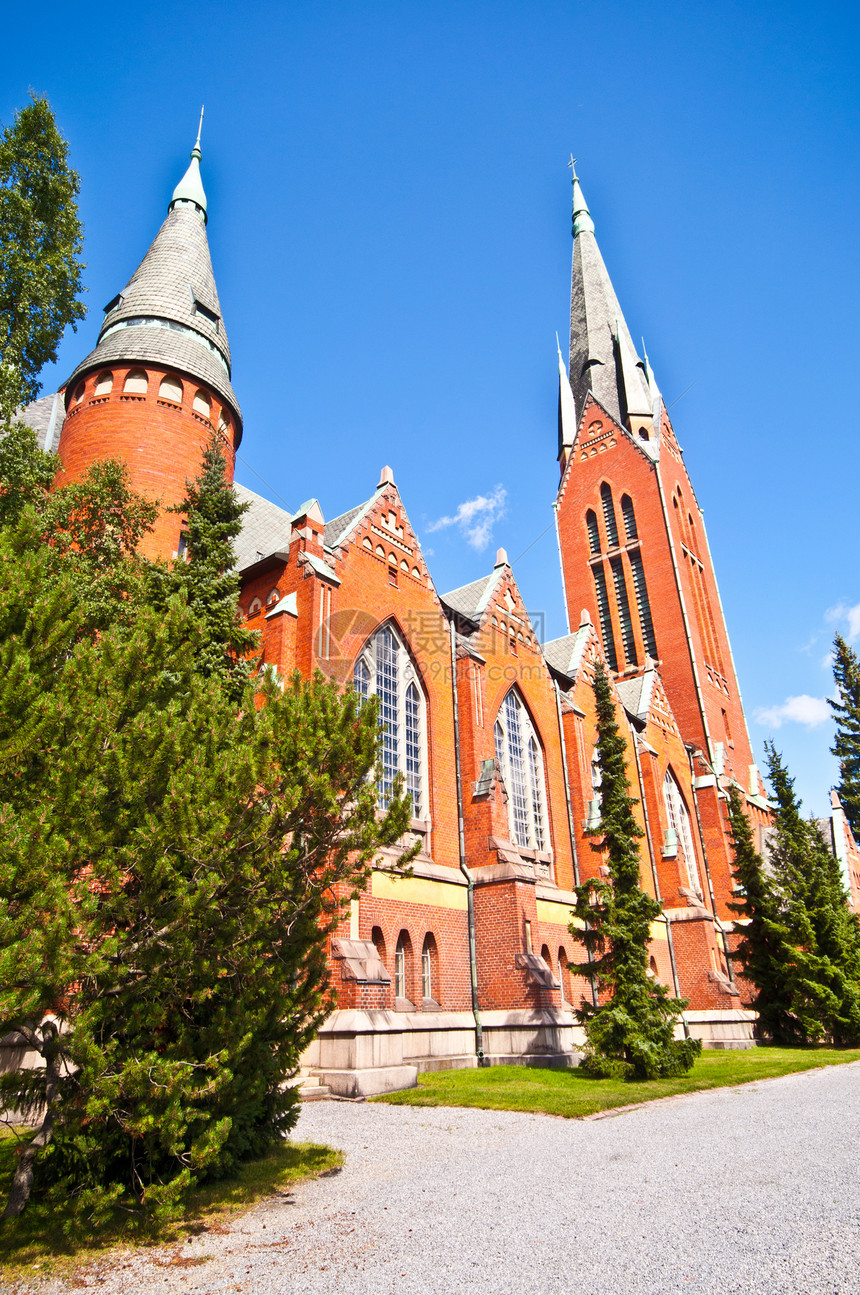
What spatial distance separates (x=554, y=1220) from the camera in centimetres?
611

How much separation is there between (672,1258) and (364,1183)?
11.2 ft

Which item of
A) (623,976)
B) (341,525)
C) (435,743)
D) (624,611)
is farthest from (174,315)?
(624,611)

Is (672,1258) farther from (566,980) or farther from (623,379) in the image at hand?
(623,379)

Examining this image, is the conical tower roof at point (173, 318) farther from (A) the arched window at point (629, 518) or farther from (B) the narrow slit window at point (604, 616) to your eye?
(A) the arched window at point (629, 518)

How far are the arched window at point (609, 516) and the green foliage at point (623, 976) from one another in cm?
3169

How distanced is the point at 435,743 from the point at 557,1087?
27.6 feet

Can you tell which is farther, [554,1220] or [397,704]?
[397,704]

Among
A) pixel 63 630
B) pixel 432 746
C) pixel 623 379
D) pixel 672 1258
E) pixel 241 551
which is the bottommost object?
pixel 672 1258

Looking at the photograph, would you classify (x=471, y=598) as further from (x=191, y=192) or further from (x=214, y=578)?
(x=191, y=192)

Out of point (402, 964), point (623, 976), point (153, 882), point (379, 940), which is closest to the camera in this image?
point (153, 882)

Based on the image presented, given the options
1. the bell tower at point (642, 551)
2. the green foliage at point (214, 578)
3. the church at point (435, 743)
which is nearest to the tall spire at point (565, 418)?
the bell tower at point (642, 551)

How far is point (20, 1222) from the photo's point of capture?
6.03 metres

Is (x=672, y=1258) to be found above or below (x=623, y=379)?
below

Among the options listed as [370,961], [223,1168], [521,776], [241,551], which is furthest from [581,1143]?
[241,551]
